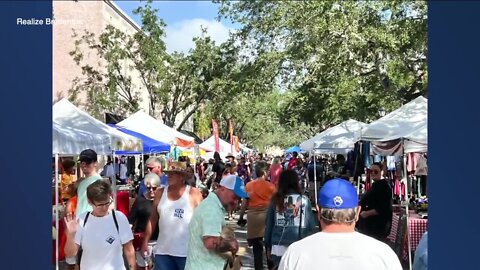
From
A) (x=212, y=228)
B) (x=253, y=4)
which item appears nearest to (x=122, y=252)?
(x=212, y=228)

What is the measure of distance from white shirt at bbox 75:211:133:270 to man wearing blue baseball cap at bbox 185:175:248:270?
23.3 inches

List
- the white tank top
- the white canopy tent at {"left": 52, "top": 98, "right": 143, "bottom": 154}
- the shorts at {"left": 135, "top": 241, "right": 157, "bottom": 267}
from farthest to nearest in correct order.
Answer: the white canopy tent at {"left": 52, "top": 98, "right": 143, "bottom": 154} < the shorts at {"left": 135, "top": 241, "right": 157, "bottom": 267} < the white tank top

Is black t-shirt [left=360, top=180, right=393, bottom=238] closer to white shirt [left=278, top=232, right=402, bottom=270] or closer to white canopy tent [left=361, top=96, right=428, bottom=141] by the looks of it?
white canopy tent [left=361, top=96, right=428, bottom=141]

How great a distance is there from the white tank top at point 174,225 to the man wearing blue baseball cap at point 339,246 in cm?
267

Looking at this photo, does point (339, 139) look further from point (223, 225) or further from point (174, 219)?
point (223, 225)

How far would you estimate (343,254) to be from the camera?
286cm

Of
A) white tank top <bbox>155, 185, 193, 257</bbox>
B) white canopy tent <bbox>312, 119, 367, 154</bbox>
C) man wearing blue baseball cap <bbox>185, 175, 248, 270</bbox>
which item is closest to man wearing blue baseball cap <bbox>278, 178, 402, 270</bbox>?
man wearing blue baseball cap <bbox>185, 175, 248, 270</bbox>

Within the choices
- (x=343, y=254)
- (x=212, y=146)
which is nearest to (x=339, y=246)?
(x=343, y=254)

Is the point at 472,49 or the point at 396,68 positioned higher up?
the point at 396,68

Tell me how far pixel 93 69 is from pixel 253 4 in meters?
13.8

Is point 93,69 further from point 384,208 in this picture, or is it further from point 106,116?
point 384,208

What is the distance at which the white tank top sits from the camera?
552cm

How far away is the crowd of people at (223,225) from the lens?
2.91 metres
